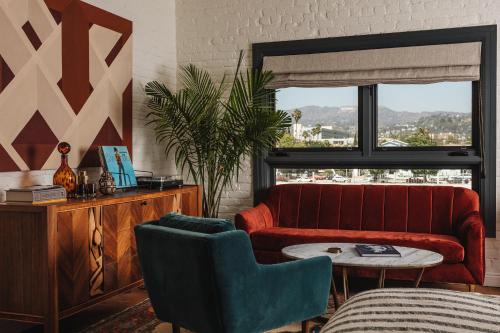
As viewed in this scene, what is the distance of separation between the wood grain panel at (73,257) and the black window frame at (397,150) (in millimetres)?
2313

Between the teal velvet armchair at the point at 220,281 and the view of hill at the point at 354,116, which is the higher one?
the view of hill at the point at 354,116

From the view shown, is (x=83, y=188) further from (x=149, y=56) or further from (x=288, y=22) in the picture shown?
(x=288, y=22)

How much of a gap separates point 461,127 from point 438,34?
0.86 meters

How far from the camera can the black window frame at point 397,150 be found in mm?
4824

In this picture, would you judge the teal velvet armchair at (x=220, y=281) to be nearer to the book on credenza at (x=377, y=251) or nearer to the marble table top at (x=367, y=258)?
the marble table top at (x=367, y=258)

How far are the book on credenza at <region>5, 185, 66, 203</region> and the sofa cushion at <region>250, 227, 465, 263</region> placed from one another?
6.00 feet

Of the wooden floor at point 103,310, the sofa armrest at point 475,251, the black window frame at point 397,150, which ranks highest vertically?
the black window frame at point 397,150

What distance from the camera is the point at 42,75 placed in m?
4.04

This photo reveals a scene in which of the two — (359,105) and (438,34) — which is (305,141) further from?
(438,34)

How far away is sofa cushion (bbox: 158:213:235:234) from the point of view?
278 cm

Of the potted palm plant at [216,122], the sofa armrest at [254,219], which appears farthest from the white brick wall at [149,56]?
the sofa armrest at [254,219]

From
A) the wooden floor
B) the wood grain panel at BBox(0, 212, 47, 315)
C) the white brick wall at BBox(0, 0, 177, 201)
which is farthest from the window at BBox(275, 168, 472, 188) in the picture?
the wood grain panel at BBox(0, 212, 47, 315)

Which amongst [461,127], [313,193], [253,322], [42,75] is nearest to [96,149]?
[42,75]

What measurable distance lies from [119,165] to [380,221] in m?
2.32
